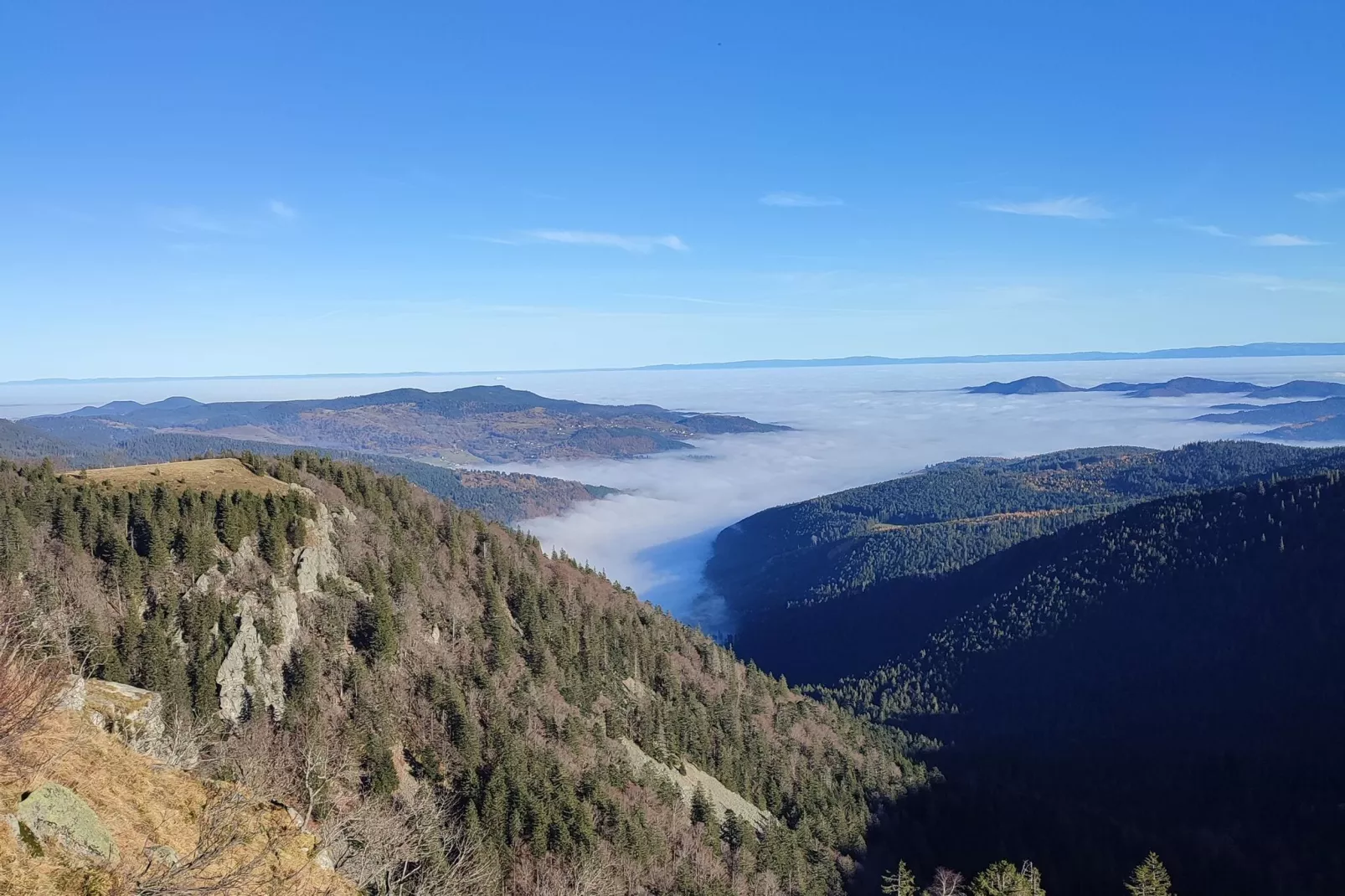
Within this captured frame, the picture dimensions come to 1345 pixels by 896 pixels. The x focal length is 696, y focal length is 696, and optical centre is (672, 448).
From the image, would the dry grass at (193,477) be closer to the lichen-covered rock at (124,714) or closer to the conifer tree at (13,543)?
the conifer tree at (13,543)

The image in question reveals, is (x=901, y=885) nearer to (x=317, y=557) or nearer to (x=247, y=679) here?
(x=247, y=679)

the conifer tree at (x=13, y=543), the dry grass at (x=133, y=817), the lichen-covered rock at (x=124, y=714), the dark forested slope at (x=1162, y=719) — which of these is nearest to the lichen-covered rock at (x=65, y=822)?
the dry grass at (x=133, y=817)

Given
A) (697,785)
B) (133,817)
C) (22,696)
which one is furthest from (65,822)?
(697,785)

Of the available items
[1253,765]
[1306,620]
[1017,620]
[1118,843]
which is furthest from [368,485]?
[1306,620]

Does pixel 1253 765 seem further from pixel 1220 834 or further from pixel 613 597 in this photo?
pixel 613 597

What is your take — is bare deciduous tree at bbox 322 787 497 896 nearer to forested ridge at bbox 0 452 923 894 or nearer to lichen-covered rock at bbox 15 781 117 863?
forested ridge at bbox 0 452 923 894
